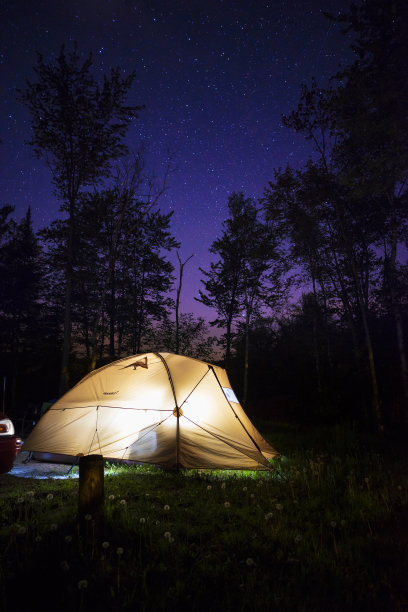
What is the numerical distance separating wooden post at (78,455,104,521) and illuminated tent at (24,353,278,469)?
2600 millimetres

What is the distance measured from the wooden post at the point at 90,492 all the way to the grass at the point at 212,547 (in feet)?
0.35

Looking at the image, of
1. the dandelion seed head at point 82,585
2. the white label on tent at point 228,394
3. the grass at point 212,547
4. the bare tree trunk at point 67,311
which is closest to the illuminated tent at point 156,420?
the white label on tent at point 228,394

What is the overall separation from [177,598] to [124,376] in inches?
194

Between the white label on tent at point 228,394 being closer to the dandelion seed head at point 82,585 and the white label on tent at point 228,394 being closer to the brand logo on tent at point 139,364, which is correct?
the brand logo on tent at point 139,364

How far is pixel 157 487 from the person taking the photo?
4777 mm

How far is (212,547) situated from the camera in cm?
294

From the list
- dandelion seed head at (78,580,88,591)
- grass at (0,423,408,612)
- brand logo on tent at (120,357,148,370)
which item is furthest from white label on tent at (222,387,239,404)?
dandelion seed head at (78,580,88,591)

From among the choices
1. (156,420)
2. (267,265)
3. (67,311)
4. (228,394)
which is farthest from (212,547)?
(267,265)

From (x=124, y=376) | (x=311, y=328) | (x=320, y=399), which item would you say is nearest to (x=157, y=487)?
(x=124, y=376)

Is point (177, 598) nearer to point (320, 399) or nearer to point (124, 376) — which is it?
point (124, 376)

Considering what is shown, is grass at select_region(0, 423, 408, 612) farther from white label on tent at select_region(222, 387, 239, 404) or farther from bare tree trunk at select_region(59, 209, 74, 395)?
bare tree trunk at select_region(59, 209, 74, 395)

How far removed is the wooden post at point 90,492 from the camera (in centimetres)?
314

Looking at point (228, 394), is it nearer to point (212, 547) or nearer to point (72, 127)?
point (212, 547)

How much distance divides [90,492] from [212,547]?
120 centimetres
